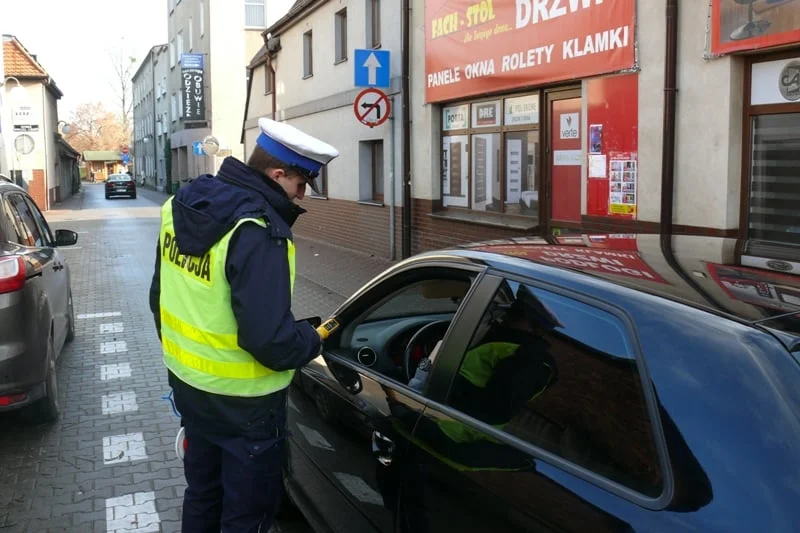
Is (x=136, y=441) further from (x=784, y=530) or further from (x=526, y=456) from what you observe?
(x=784, y=530)

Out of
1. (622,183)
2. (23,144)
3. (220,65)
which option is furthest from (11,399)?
(220,65)

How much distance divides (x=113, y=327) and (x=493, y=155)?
548cm

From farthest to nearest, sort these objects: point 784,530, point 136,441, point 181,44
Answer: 1. point 181,44
2. point 136,441
3. point 784,530

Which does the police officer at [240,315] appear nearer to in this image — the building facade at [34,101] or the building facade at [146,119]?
the building facade at [34,101]

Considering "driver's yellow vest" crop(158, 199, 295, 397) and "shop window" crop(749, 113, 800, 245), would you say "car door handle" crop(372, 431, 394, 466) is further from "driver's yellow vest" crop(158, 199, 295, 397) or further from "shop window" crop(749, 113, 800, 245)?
"shop window" crop(749, 113, 800, 245)

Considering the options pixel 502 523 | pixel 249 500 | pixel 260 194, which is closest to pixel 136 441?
pixel 249 500

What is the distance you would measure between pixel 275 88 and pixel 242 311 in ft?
64.4

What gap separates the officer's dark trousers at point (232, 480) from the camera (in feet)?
8.79

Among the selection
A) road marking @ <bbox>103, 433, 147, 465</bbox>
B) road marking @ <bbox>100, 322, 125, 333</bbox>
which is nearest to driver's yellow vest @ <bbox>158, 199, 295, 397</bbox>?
road marking @ <bbox>103, 433, 147, 465</bbox>

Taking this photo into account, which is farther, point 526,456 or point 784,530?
point 526,456

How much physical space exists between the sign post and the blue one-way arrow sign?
0.68 m

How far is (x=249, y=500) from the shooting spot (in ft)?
8.84

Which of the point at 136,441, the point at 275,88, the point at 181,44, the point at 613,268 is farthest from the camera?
the point at 181,44

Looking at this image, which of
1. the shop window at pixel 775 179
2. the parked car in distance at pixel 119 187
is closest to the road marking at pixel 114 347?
the shop window at pixel 775 179
